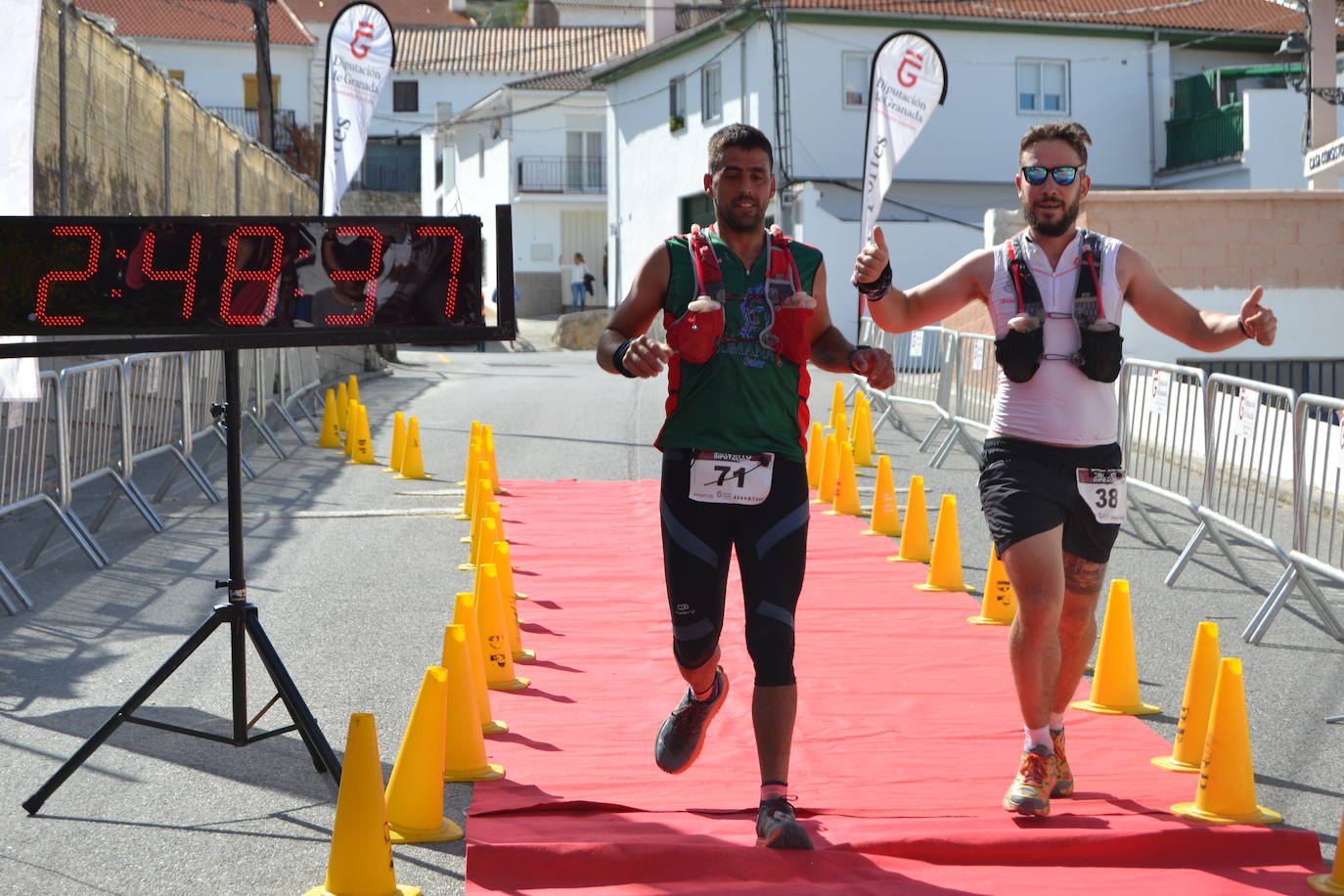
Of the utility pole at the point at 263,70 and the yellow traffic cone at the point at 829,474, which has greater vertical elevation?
the utility pole at the point at 263,70

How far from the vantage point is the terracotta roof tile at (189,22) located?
63.8m

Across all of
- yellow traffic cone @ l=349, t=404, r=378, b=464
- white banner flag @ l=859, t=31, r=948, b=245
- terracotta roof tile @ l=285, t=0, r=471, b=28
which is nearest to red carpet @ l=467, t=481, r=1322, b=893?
yellow traffic cone @ l=349, t=404, r=378, b=464

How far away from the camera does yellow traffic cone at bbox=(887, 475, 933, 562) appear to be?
10.5 metres

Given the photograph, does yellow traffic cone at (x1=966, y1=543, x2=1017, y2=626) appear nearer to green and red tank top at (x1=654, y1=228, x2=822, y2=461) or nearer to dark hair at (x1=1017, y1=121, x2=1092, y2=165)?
dark hair at (x1=1017, y1=121, x2=1092, y2=165)

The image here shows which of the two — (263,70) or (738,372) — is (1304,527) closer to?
(738,372)

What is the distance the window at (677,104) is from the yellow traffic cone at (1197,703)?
1474 inches

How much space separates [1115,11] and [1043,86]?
10.1ft

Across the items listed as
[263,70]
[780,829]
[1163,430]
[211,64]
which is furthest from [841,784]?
[211,64]

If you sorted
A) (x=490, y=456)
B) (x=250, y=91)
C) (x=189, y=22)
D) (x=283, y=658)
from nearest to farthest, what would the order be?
(x=283, y=658), (x=490, y=456), (x=250, y=91), (x=189, y=22)

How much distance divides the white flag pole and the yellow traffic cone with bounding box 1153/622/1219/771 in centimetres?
1346

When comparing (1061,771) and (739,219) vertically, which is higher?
(739,219)

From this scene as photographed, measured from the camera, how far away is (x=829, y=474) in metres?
13.3

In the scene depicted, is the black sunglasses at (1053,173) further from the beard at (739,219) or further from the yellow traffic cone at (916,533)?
the yellow traffic cone at (916,533)

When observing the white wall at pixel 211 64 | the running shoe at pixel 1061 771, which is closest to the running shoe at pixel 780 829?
the running shoe at pixel 1061 771
